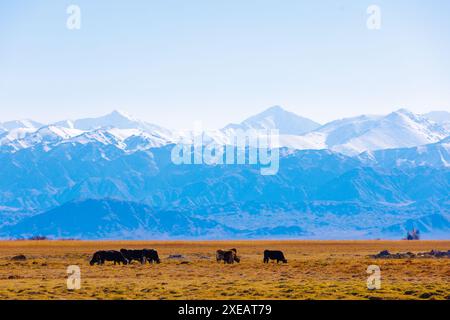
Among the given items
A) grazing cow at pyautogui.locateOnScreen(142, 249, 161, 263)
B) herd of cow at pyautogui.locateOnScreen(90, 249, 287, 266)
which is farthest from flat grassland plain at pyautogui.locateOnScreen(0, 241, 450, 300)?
grazing cow at pyautogui.locateOnScreen(142, 249, 161, 263)

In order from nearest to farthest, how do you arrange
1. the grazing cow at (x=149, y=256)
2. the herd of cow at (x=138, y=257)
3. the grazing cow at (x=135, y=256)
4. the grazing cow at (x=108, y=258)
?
the grazing cow at (x=108, y=258), the herd of cow at (x=138, y=257), the grazing cow at (x=135, y=256), the grazing cow at (x=149, y=256)

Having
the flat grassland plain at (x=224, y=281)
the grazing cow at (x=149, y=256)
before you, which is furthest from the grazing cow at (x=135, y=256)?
the flat grassland plain at (x=224, y=281)

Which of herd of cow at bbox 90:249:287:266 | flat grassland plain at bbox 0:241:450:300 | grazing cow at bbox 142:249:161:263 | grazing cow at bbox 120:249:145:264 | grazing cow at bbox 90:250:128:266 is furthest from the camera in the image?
grazing cow at bbox 142:249:161:263

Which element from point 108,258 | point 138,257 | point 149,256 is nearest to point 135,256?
point 138,257

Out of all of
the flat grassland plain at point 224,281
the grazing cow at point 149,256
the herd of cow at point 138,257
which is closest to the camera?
the flat grassland plain at point 224,281

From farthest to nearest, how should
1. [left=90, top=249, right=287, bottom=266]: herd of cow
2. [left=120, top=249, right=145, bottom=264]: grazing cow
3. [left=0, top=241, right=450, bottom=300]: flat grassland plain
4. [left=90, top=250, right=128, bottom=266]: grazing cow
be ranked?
[left=120, top=249, right=145, bottom=264]: grazing cow
[left=90, top=249, right=287, bottom=266]: herd of cow
[left=90, top=250, right=128, bottom=266]: grazing cow
[left=0, top=241, right=450, bottom=300]: flat grassland plain

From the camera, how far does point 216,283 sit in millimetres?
47000

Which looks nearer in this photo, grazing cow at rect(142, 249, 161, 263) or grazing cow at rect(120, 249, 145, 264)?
grazing cow at rect(120, 249, 145, 264)

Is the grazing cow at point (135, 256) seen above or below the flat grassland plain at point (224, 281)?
above

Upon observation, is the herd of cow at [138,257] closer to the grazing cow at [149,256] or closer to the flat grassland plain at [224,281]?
the grazing cow at [149,256]

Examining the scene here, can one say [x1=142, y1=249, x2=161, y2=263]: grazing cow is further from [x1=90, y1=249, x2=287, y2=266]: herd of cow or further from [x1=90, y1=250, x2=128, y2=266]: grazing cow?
[x1=90, y1=250, x2=128, y2=266]: grazing cow
